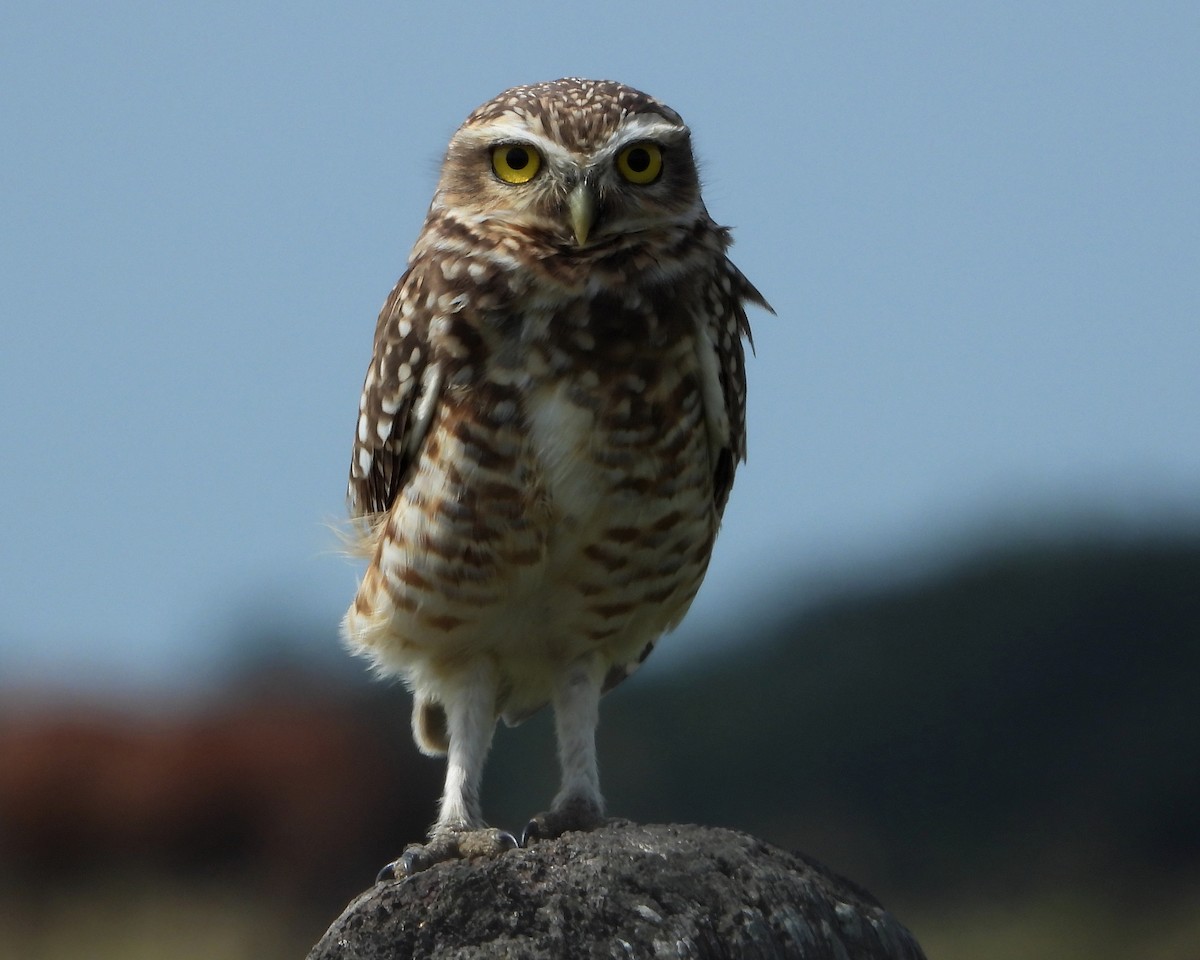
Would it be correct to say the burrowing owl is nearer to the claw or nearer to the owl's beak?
the owl's beak

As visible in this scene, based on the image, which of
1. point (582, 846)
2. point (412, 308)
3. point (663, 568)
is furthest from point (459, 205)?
point (582, 846)

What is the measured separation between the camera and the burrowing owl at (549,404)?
12.5 ft

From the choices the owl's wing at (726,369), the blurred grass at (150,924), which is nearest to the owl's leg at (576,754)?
the owl's wing at (726,369)

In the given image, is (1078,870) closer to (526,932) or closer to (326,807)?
(326,807)

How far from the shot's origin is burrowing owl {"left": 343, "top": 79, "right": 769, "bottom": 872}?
382 centimetres

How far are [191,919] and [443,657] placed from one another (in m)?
9.42

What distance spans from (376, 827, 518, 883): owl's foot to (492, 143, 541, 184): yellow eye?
1534mm

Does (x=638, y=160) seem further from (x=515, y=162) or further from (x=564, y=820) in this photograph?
(x=564, y=820)

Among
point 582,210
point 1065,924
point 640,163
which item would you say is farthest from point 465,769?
point 1065,924

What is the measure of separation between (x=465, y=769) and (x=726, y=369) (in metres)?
1.20

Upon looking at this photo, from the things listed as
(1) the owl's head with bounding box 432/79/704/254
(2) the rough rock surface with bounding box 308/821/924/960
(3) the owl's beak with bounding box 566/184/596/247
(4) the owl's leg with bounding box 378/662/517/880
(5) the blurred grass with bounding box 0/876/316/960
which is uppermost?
(1) the owl's head with bounding box 432/79/704/254

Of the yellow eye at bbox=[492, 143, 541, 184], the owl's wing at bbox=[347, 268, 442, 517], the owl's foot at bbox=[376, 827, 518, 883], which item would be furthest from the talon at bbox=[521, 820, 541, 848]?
the yellow eye at bbox=[492, 143, 541, 184]

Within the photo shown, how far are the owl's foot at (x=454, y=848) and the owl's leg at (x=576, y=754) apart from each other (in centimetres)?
16

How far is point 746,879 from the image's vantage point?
10.1 feet
